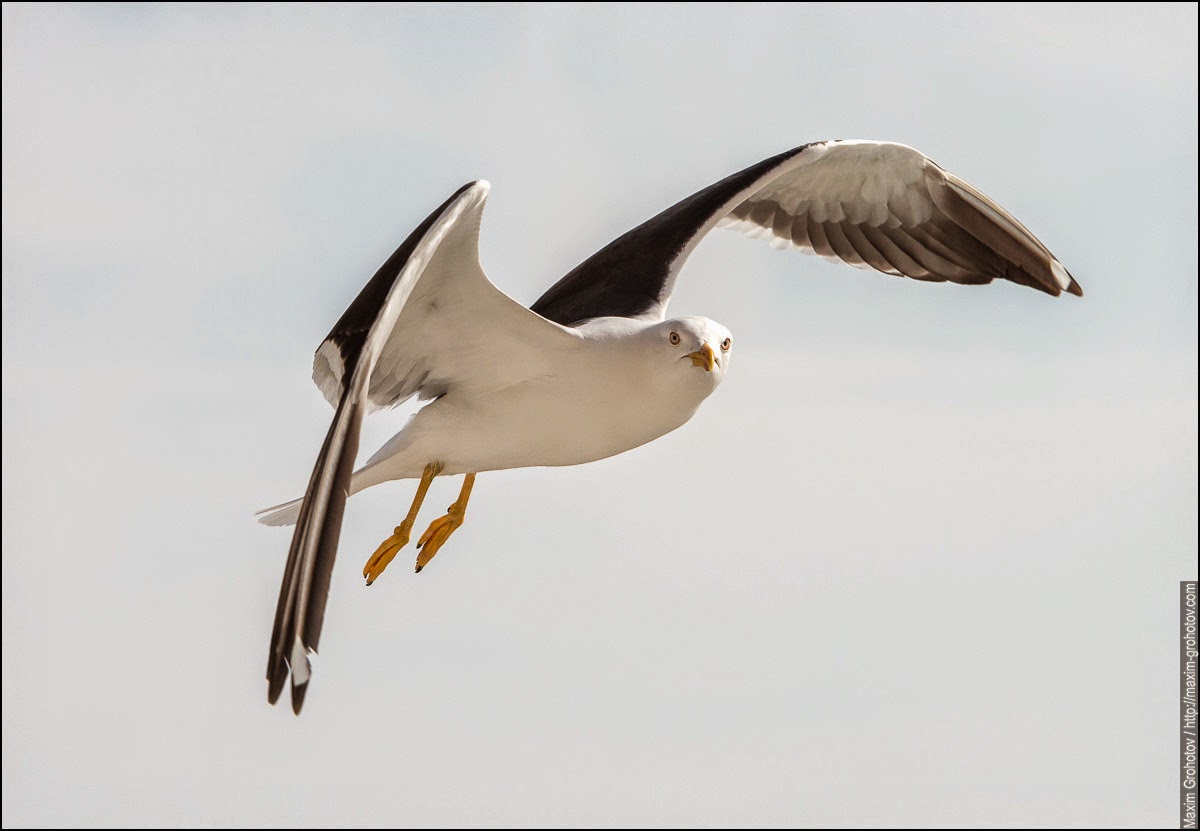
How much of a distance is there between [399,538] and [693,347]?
2153 millimetres

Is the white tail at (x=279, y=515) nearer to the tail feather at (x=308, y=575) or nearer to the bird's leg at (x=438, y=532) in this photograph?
the bird's leg at (x=438, y=532)

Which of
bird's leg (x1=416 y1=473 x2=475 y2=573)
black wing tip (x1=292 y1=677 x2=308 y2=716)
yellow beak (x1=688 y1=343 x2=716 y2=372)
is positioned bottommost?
black wing tip (x1=292 y1=677 x2=308 y2=716)

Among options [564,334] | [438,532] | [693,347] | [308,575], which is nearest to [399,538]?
[438,532]

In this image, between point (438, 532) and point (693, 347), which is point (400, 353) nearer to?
point (438, 532)

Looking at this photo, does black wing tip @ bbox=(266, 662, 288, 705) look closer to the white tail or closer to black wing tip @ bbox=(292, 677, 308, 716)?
black wing tip @ bbox=(292, 677, 308, 716)

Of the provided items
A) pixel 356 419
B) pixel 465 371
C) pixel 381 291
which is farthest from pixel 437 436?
pixel 356 419

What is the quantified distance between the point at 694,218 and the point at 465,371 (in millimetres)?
2259

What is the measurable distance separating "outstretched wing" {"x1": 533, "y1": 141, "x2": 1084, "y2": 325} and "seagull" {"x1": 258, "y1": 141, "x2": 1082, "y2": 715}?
0.01m

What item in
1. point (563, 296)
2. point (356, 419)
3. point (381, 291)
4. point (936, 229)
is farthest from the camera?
point (936, 229)

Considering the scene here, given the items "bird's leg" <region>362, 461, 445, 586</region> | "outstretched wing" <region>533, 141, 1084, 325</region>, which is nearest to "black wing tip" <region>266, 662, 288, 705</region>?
"bird's leg" <region>362, 461, 445, 586</region>

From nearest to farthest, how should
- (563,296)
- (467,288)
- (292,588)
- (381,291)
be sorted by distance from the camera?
(292,588) → (381,291) → (467,288) → (563,296)

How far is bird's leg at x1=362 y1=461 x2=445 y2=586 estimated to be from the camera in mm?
9703

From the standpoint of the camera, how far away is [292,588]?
6512 millimetres

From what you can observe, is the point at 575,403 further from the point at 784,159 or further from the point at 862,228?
the point at 862,228
